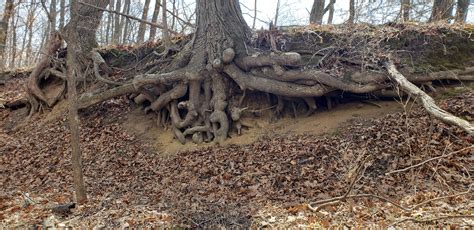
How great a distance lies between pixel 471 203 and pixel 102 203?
494 centimetres

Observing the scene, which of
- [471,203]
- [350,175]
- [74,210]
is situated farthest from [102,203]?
[471,203]

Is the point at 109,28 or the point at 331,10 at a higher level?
the point at 331,10

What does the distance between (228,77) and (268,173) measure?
8.94 feet

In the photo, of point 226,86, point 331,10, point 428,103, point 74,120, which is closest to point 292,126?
point 226,86

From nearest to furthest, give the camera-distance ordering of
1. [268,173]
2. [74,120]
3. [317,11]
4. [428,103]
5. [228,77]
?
[428,103]
[74,120]
[268,173]
[228,77]
[317,11]

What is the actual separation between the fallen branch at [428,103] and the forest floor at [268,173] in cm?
35

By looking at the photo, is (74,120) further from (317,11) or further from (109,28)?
(109,28)

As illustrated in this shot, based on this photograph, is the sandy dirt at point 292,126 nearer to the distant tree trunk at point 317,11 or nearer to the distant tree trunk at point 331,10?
the distant tree trunk at point 317,11

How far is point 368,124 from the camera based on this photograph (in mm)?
6312

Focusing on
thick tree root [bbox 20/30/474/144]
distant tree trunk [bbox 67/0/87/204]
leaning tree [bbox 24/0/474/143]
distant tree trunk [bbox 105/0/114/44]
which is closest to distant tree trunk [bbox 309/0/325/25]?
leaning tree [bbox 24/0/474/143]

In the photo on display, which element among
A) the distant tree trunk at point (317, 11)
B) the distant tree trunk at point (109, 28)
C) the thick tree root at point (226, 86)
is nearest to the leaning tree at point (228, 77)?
the thick tree root at point (226, 86)

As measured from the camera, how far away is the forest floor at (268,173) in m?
4.37

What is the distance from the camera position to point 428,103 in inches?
185

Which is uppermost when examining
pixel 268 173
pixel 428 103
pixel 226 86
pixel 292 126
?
pixel 226 86
